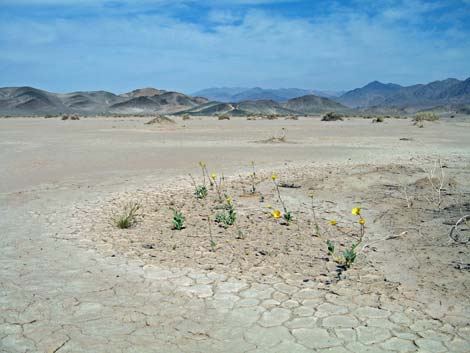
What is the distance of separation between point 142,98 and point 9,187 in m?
78.0

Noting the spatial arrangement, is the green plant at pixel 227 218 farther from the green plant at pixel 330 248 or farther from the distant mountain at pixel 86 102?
the distant mountain at pixel 86 102

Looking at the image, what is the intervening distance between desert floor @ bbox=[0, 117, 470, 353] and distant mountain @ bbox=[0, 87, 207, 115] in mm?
69847

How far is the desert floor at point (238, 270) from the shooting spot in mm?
3365

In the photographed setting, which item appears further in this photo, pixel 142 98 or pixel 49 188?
pixel 142 98

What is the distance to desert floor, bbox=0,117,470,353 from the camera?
3365 mm

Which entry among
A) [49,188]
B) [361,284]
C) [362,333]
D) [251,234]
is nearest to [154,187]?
[49,188]

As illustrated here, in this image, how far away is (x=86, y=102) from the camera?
89750mm

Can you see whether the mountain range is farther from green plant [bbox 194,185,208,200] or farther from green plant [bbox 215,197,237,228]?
green plant [bbox 215,197,237,228]

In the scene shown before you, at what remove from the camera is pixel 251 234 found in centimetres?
579

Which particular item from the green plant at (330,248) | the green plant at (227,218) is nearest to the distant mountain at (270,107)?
the green plant at (227,218)

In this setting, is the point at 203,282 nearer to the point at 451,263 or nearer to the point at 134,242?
the point at 134,242

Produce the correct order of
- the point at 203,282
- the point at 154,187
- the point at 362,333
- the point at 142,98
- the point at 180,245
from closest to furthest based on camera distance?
the point at 362,333, the point at 203,282, the point at 180,245, the point at 154,187, the point at 142,98

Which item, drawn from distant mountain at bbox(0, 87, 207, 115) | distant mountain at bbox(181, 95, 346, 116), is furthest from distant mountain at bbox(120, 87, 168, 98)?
distant mountain at bbox(181, 95, 346, 116)

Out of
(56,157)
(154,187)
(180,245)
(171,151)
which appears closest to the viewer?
(180,245)
